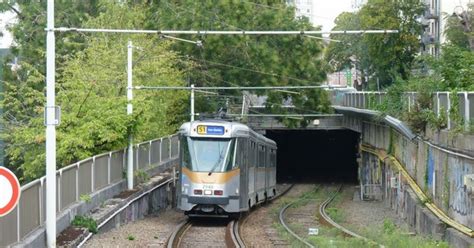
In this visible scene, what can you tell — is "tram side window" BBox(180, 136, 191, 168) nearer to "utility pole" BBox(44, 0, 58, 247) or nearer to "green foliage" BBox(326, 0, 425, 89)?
"utility pole" BBox(44, 0, 58, 247)

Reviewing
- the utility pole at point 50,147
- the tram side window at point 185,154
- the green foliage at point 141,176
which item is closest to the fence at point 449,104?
the tram side window at point 185,154

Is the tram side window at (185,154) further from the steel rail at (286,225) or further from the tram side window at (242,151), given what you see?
the steel rail at (286,225)

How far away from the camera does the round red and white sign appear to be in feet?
34.1

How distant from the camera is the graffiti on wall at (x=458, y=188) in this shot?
18.8 m

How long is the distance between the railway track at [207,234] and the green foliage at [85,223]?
1914mm

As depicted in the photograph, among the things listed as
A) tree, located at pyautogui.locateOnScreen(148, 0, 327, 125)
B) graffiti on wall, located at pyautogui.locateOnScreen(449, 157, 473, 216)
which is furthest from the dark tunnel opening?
graffiti on wall, located at pyautogui.locateOnScreen(449, 157, 473, 216)

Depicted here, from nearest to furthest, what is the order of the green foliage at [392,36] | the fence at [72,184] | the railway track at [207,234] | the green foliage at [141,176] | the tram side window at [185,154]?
the fence at [72,184] < the railway track at [207,234] < the tram side window at [185,154] < the green foliage at [141,176] < the green foliage at [392,36]

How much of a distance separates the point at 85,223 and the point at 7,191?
11.3m

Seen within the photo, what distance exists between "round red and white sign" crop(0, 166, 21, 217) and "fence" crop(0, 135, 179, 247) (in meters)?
4.30

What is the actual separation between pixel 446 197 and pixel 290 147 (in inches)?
2161

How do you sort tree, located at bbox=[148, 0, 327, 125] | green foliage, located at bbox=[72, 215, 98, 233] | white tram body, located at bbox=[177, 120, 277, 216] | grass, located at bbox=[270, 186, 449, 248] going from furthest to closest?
tree, located at bbox=[148, 0, 327, 125] → white tram body, located at bbox=[177, 120, 277, 216] → green foliage, located at bbox=[72, 215, 98, 233] → grass, located at bbox=[270, 186, 449, 248]

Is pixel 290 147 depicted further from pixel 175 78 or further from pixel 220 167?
pixel 220 167

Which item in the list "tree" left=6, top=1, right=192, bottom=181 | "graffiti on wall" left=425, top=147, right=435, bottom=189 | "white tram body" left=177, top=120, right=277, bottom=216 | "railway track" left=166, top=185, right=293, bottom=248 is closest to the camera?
"railway track" left=166, top=185, right=293, bottom=248

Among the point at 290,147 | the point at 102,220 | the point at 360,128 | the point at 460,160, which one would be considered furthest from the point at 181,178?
the point at 290,147
